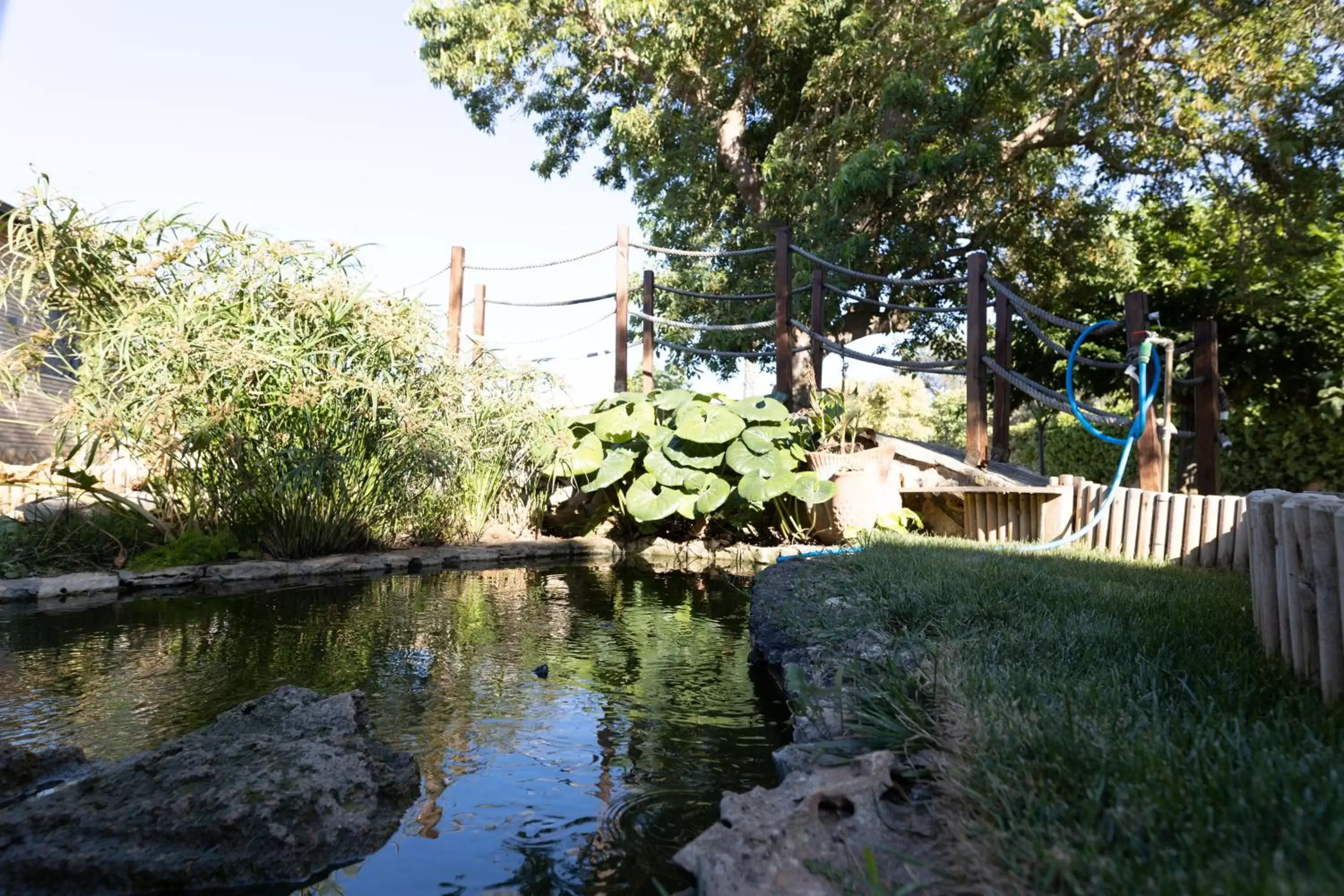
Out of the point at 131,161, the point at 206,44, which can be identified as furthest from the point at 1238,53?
the point at 206,44

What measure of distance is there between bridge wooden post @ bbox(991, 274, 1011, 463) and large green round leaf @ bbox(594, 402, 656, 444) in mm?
2559

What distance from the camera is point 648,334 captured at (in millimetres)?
8219

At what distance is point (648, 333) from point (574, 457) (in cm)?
193

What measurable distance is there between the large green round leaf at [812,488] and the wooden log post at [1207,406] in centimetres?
214

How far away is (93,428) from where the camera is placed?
4.38 meters

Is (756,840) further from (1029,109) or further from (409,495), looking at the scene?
(1029,109)

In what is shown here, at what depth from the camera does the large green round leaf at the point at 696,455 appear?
649 cm

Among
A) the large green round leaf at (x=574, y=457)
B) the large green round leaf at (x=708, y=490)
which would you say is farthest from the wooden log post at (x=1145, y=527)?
the large green round leaf at (x=574, y=457)

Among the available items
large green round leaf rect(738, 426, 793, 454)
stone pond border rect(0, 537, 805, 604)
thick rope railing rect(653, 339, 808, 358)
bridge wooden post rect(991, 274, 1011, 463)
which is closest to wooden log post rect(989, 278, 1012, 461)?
bridge wooden post rect(991, 274, 1011, 463)

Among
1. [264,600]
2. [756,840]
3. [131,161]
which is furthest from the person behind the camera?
[131,161]

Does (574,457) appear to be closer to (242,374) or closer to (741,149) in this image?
(242,374)

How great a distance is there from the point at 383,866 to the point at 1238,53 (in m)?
8.74

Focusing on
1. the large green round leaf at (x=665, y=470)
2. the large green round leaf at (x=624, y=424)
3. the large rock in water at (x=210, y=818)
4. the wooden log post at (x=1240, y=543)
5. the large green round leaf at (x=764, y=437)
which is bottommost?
the large rock in water at (x=210, y=818)

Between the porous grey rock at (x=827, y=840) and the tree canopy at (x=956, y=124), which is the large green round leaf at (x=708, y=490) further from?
the porous grey rock at (x=827, y=840)
